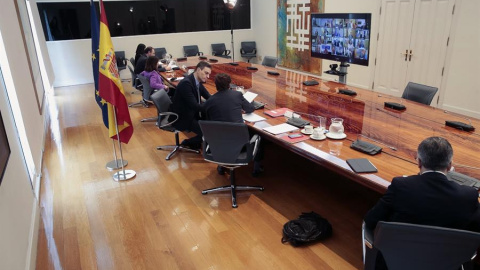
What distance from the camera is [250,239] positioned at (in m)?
2.71

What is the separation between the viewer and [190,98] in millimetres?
3840

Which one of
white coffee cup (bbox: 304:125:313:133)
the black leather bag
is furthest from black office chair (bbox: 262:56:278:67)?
the black leather bag

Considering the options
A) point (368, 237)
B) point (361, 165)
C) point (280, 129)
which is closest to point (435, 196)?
point (368, 237)

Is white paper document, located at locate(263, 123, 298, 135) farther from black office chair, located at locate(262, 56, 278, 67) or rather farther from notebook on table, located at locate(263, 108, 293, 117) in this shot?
black office chair, located at locate(262, 56, 278, 67)

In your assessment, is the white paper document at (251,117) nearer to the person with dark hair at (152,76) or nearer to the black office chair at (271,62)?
the person with dark hair at (152,76)

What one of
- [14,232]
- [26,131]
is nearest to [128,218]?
[14,232]

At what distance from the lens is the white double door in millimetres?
5590

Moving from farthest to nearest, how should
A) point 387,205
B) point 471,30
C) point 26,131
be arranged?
point 471,30
point 26,131
point 387,205

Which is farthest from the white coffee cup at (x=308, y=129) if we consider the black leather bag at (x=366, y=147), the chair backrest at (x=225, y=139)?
the chair backrest at (x=225, y=139)

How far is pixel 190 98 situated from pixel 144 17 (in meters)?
6.24

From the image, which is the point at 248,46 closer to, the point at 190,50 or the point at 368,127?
the point at 190,50

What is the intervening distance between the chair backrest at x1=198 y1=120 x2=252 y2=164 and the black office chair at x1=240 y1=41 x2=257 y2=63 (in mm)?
7641

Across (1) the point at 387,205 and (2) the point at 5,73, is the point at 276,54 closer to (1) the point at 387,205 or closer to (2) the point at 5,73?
(2) the point at 5,73

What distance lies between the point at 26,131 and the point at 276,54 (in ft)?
24.1
